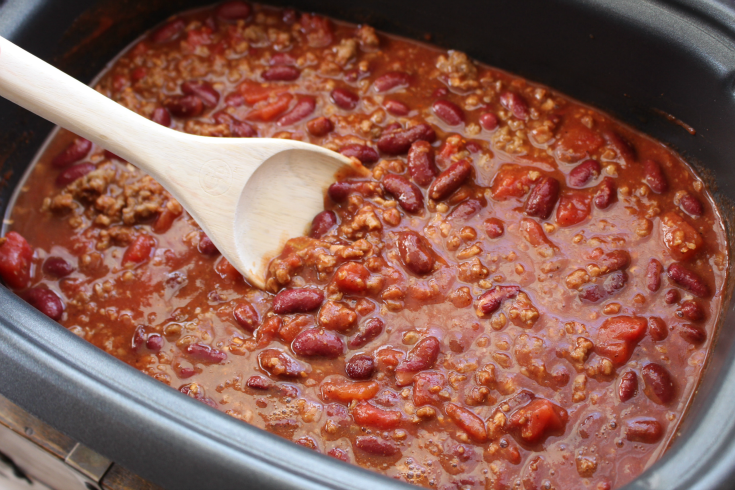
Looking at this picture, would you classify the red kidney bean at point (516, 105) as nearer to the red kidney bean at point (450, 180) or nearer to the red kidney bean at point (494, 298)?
the red kidney bean at point (450, 180)

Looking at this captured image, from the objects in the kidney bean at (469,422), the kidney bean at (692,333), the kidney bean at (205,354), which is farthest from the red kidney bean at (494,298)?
the kidney bean at (205,354)

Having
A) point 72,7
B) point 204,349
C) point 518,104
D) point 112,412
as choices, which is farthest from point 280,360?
point 72,7

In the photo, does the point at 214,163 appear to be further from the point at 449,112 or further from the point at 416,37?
the point at 416,37

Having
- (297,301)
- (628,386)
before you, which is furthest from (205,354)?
(628,386)

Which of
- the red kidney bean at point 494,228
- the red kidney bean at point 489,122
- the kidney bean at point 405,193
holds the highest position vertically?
the red kidney bean at point 489,122

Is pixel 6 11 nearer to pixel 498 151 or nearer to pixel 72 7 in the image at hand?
pixel 72 7

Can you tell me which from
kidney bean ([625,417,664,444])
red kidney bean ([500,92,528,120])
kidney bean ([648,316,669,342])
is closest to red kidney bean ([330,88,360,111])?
red kidney bean ([500,92,528,120])

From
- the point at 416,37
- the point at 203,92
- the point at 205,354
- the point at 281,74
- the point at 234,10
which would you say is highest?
the point at 416,37
